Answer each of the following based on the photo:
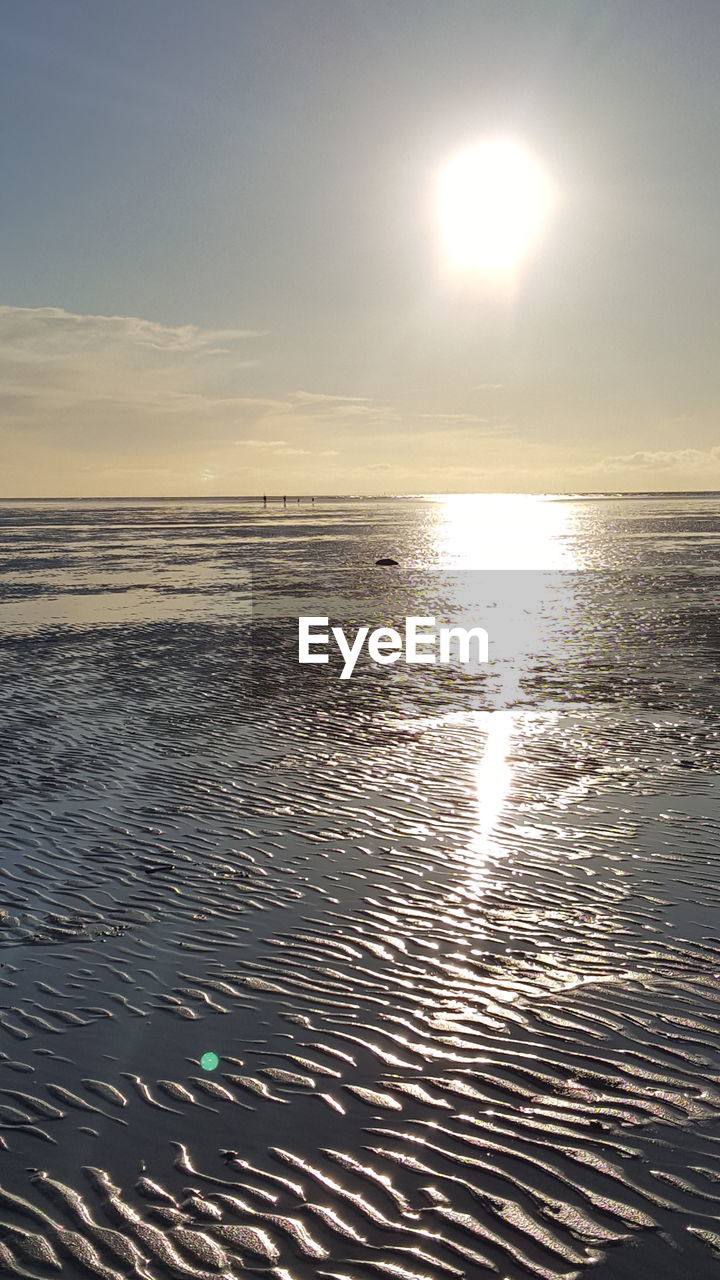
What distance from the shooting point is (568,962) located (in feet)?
29.7

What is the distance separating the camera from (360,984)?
28.4 feet

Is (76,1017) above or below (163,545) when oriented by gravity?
below

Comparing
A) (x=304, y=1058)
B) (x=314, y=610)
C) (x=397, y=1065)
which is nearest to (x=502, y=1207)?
(x=397, y=1065)

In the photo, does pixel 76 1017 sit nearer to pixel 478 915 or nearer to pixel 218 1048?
pixel 218 1048

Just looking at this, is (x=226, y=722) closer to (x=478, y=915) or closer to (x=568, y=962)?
(x=478, y=915)

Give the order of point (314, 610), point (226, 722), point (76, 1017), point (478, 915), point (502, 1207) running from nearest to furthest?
point (502, 1207)
point (76, 1017)
point (478, 915)
point (226, 722)
point (314, 610)

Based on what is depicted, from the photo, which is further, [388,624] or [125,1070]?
[388,624]

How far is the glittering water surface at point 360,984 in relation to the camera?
5.79 m

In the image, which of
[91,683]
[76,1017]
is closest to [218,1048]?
[76,1017]

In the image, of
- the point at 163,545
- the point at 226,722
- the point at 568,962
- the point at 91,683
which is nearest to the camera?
the point at 568,962

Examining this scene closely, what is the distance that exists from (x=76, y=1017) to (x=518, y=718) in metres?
13.2

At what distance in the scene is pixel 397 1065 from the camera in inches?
290

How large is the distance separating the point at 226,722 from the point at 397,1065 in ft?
41.4

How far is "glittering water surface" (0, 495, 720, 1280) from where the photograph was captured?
5789 mm
